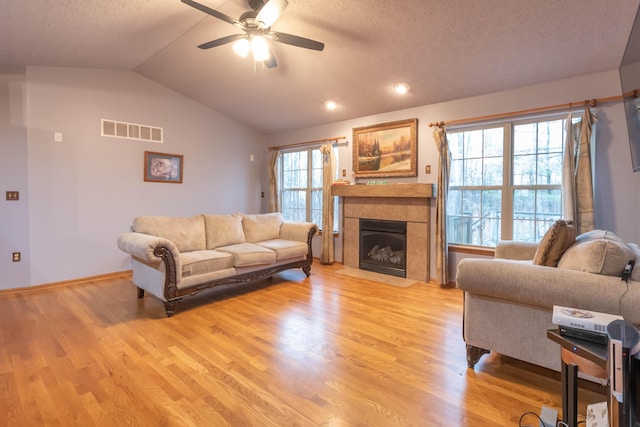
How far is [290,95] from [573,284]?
13.5 feet

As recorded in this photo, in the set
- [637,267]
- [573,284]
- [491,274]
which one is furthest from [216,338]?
[637,267]

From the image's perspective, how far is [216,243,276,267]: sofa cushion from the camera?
144 inches

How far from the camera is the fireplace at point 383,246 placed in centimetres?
465

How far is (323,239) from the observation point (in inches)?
214

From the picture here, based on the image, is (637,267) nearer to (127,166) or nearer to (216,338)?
(216,338)

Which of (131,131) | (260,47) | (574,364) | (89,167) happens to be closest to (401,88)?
(260,47)

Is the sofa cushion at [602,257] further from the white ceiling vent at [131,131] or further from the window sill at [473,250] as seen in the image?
A: the white ceiling vent at [131,131]

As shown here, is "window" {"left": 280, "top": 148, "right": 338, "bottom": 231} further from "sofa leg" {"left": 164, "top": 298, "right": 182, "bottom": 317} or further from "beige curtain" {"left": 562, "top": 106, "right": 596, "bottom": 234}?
"beige curtain" {"left": 562, "top": 106, "right": 596, "bottom": 234}

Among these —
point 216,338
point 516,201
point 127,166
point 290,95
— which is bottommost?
point 216,338

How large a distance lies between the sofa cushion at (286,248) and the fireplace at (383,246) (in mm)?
1039

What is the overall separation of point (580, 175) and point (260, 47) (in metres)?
3.38

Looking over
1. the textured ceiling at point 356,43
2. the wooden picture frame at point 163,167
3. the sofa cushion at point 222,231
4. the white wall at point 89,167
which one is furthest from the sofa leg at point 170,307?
the textured ceiling at point 356,43

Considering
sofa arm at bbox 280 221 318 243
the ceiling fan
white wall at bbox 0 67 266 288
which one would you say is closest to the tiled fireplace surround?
sofa arm at bbox 280 221 318 243

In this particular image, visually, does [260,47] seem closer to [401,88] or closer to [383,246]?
[401,88]
